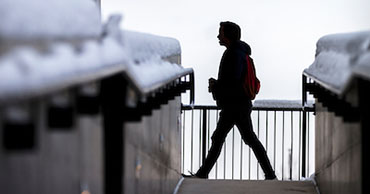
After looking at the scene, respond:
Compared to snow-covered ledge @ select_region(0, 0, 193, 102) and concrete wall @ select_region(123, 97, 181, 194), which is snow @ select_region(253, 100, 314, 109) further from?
snow-covered ledge @ select_region(0, 0, 193, 102)

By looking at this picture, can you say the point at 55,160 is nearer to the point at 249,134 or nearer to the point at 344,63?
the point at 344,63

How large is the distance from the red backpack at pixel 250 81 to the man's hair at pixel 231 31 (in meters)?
0.26

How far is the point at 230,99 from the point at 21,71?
6.45 meters

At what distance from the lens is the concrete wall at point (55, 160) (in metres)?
2.03

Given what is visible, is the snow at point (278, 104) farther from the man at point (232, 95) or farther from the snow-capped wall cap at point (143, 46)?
the snow-capped wall cap at point (143, 46)

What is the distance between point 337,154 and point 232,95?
8.73ft

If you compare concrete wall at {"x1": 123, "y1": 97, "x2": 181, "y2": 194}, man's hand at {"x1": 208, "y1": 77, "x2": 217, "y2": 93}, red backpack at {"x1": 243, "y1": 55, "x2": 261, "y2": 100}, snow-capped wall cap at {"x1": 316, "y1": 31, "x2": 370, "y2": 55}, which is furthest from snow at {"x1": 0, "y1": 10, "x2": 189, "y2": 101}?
man's hand at {"x1": 208, "y1": 77, "x2": 217, "y2": 93}

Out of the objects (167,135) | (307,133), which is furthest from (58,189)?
(307,133)

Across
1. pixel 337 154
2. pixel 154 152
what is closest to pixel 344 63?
pixel 337 154

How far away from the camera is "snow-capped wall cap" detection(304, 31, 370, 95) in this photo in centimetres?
319

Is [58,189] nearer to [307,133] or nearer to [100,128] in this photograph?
[100,128]

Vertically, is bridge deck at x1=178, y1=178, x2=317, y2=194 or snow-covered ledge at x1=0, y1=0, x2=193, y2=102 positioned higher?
snow-covered ledge at x1=0, y1=0, x2=193, y2=102

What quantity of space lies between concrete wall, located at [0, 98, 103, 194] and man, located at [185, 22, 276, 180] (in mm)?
4599

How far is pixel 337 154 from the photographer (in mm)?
5457
